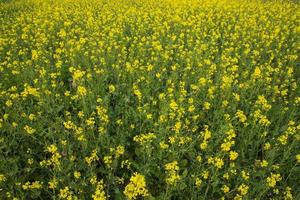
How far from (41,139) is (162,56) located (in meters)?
3.05

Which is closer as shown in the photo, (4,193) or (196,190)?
(4,193)

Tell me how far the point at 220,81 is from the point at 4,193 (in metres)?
3.75

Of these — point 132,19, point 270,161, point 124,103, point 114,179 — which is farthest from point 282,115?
point 132,19

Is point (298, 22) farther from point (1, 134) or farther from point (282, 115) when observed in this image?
point (1, 134)

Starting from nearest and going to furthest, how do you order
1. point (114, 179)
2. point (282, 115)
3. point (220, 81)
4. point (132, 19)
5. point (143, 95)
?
point (114, 179), point (282, 115), point (143, 95), point (220, 81), point (132, 19)

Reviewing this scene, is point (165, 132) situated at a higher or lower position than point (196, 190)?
higher

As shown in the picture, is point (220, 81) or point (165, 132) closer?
point (165, 132)

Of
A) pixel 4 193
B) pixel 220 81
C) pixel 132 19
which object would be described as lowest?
pixel 4 193

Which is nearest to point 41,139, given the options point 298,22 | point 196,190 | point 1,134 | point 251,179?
point 1,134

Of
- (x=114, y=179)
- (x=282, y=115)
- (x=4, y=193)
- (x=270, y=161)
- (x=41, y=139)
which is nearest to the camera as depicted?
(x=4, y=193)

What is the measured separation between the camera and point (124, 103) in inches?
184

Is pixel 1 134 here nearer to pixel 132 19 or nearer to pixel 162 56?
pixel 162 56

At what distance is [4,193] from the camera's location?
308 cm

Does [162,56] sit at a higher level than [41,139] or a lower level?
higher
